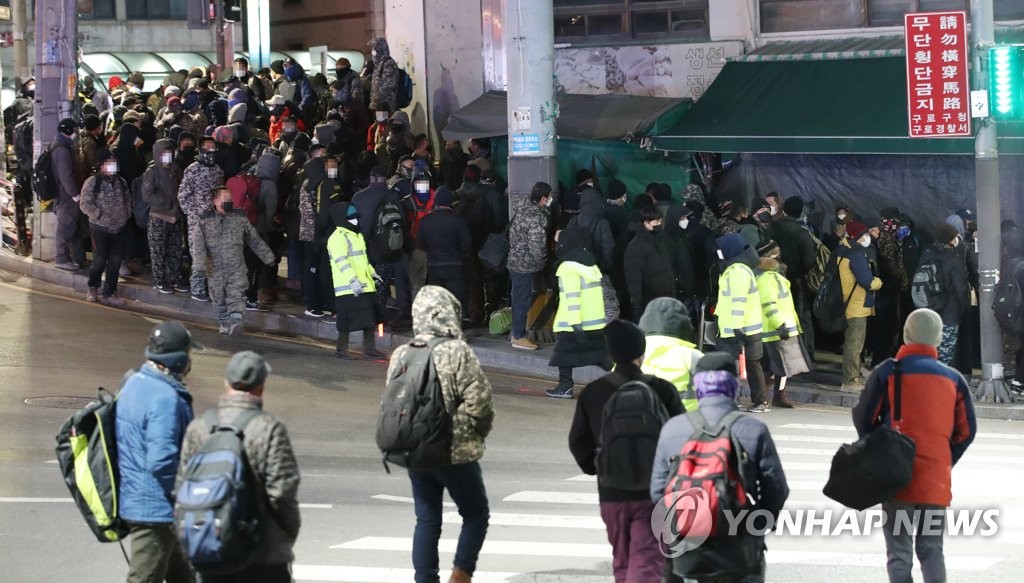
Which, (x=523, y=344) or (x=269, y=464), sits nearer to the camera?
(x=269, y=464)

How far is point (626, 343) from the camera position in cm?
809

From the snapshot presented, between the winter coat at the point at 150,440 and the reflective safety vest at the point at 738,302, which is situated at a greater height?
the reflective safety vest at the point at 738,302

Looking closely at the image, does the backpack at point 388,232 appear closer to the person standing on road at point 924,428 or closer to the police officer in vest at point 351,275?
the police officer in vest at point 351,275

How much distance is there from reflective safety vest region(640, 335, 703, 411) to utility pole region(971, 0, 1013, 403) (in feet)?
28.4

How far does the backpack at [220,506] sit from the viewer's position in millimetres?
6703

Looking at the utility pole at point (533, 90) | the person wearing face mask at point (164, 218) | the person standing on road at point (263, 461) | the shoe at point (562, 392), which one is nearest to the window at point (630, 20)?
the utility pole at point (533, 90)

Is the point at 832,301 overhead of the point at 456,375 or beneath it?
overhead

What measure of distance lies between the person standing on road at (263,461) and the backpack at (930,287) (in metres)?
10.9

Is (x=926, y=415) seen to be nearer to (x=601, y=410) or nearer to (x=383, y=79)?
(x=601, y=410)

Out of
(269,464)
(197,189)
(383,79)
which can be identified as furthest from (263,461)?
(383,79)

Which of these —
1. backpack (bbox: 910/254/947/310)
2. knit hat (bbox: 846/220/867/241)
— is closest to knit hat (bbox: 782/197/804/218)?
knit hat (bbox: 846/220/867/241)

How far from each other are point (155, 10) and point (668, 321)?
47.5 m

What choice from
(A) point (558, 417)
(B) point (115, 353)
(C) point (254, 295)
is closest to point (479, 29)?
(C) point (254, 295)

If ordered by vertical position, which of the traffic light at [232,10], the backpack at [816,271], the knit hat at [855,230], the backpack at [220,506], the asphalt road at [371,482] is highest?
the traffic light at [232,10]
